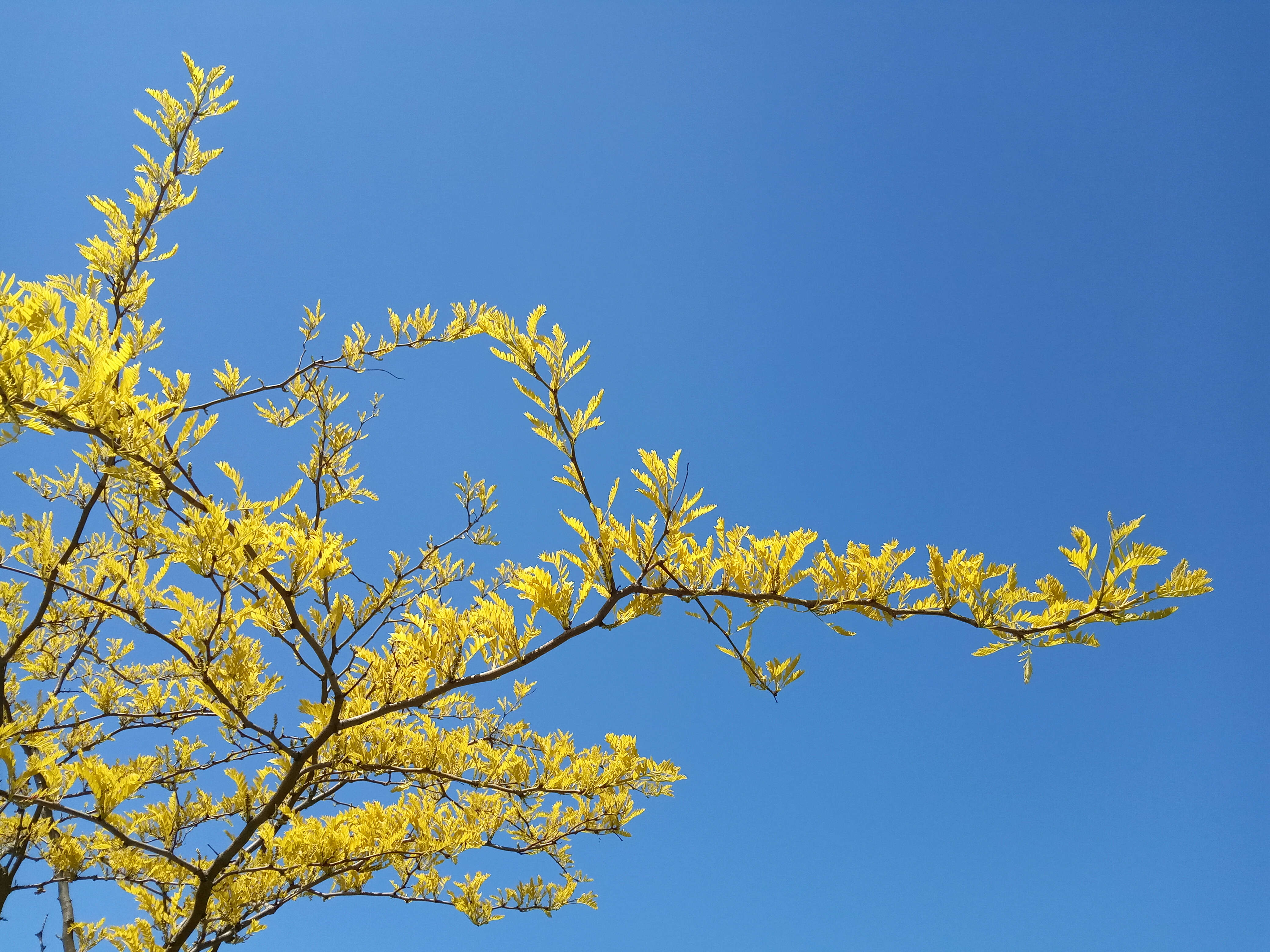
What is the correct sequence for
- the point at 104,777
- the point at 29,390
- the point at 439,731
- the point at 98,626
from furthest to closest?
the point at 98,626 < the point at 439,731 < the point at 104,777 < the point at 29,390

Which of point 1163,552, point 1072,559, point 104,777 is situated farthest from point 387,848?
point 1163,552

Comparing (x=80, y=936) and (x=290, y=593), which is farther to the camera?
(x=80, y=936)

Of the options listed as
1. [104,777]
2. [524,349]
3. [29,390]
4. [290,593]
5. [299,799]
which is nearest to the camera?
[29,390]

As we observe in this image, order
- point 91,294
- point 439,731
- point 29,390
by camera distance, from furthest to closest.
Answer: point 439,731 → point 91,294 → point 29,390

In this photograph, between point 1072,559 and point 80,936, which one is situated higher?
point 1072,559

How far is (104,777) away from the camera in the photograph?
90.8 inches

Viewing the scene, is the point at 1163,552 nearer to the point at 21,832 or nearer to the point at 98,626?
the point at 21,832

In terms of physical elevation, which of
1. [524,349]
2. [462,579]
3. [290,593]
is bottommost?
[290,593]

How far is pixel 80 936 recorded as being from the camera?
425 centimetres

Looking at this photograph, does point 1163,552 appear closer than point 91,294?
Yes

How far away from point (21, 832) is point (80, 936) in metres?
1.36

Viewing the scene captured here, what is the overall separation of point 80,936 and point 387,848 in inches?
103

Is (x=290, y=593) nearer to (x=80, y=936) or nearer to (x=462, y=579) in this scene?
(x=462, y=579)

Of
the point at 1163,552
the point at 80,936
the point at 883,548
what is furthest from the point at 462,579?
the point at 1163,552
